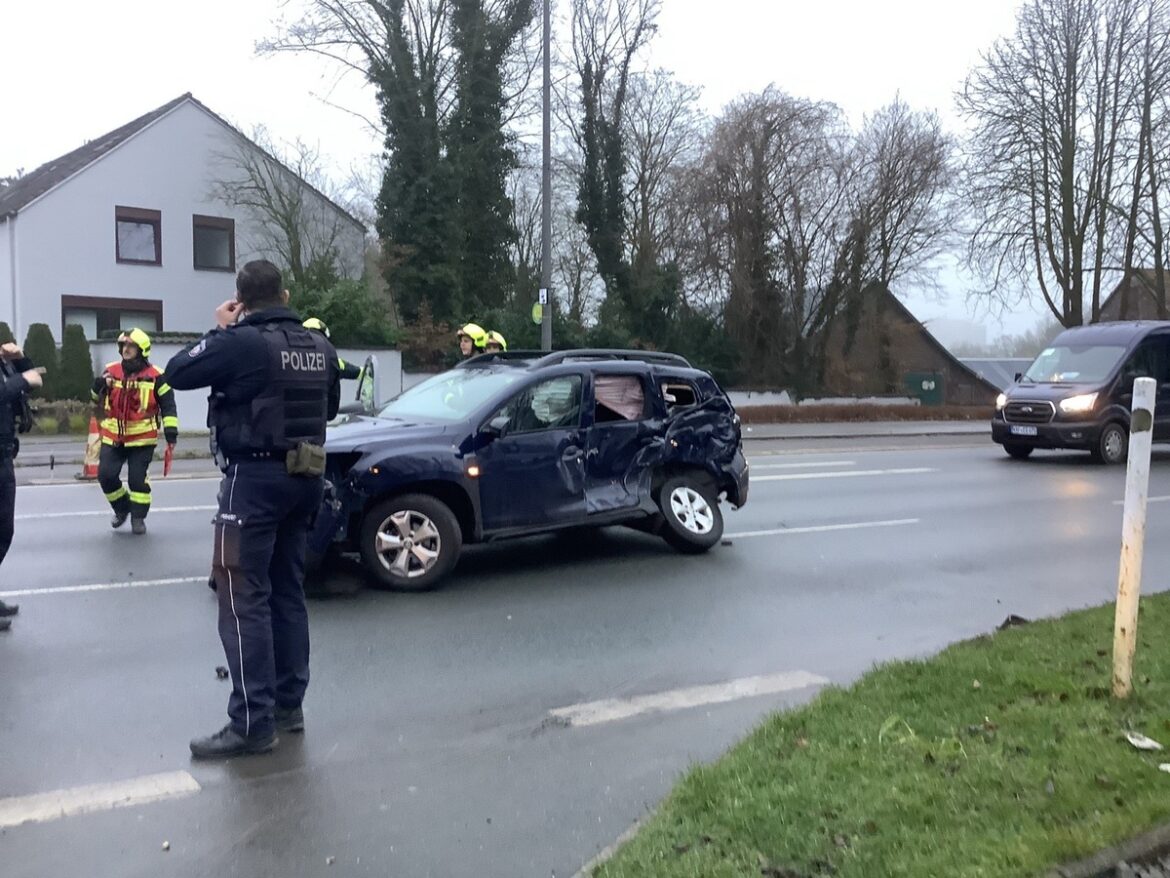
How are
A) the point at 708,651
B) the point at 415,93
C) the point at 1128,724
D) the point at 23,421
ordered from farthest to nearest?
the point at 415,93 < the point at 23,421 < the point at 708,651 < the point at 1128,724

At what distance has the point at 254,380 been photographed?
4.71 meters

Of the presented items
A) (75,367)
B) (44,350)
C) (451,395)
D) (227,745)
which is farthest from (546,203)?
(227,745)

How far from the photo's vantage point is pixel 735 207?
33.4 metres

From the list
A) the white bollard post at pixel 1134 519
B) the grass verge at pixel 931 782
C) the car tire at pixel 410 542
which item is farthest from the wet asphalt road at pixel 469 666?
the white bollard post at pixel 1134 519

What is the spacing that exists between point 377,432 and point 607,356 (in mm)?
2368

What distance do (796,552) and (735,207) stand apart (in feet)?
81.8

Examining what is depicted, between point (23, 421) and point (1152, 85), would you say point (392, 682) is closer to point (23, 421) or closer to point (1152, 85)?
point (23, 421)

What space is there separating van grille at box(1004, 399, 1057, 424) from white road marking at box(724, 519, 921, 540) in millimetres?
7417

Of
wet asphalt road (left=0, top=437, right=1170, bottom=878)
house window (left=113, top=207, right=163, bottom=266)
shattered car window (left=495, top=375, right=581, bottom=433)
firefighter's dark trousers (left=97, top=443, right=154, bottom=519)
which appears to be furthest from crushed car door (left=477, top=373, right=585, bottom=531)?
house window (left=113, top=207, right=163, bottom=266)

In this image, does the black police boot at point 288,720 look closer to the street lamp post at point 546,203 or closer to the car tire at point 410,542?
the car tire at point 410,542

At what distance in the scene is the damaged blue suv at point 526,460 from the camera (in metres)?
7.75

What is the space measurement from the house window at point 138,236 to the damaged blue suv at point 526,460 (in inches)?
1129

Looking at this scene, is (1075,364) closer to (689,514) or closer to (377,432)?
(689,514)

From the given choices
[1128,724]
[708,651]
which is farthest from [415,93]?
[1128,724]
